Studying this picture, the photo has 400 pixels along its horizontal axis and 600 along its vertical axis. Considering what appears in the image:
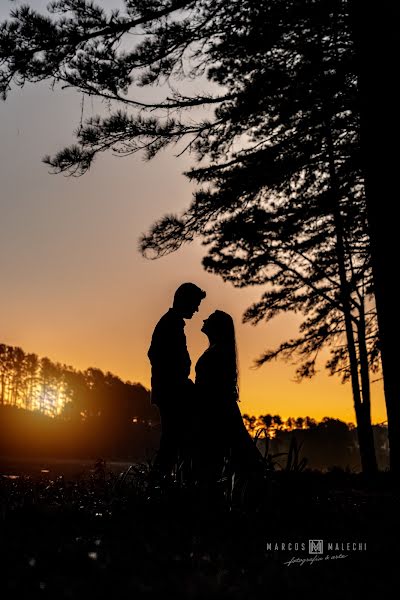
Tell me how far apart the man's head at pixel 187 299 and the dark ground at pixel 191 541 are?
5.75 ft

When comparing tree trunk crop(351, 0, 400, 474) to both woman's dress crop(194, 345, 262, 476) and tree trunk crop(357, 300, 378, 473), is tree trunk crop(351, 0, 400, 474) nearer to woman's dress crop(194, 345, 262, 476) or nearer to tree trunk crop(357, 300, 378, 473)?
woman's dress crop(194, 345, 262, 476)

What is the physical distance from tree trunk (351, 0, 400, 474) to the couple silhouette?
2124 millimetres

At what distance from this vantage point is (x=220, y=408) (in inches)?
246

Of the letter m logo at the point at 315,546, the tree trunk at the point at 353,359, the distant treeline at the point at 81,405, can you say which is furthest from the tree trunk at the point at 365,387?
the distant treeline at the point at 81,405

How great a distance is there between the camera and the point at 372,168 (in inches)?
279

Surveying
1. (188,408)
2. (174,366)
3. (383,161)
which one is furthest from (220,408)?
(383,161)

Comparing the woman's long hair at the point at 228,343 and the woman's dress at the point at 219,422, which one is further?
the woman's long hair at the point at 228,343

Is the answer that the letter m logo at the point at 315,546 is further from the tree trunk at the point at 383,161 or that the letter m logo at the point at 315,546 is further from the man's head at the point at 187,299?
the tree trunk at the point at 383,161

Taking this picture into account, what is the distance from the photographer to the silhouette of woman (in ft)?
19.6

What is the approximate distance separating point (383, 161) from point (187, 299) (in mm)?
2966

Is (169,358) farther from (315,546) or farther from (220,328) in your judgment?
(315,546)

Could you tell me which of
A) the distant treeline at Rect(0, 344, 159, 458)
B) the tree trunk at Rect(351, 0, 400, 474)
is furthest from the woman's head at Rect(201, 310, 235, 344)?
the distant treeline at Rect(0, 344, 159, 458)

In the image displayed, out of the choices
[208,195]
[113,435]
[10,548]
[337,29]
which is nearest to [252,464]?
[10,548]

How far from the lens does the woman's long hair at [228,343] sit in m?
6.39
